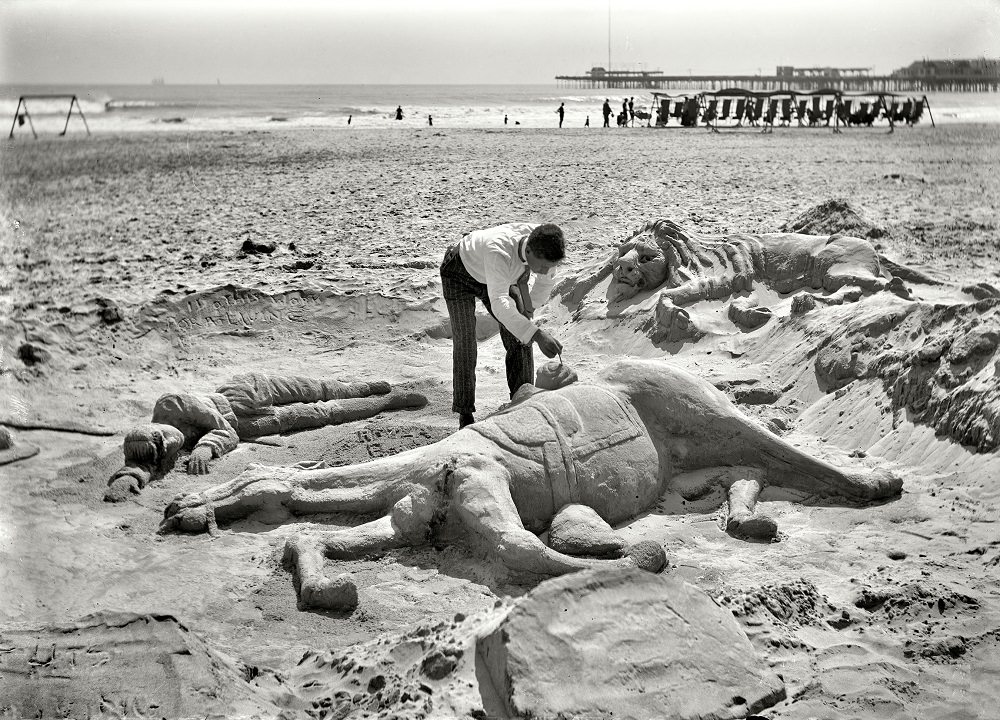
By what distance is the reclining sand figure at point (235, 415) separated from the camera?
565cm

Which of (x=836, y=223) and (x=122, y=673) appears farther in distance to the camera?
(x=836, y=223)

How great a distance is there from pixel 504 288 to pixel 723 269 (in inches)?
146

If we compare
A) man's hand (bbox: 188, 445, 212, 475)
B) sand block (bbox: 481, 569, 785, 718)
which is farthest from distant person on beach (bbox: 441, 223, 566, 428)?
sand block (bbox: 481, 569, 785, 718)

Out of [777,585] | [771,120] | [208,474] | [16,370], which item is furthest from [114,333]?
[771,120]

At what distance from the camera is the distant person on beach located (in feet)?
17.6

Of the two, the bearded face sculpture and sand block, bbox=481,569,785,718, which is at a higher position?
the bearded face sculpture

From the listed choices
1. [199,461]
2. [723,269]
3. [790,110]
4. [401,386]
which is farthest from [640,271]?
[790,110]

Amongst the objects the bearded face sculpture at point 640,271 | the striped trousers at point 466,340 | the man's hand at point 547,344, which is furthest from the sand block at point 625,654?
the bearded face sculpture at point 640,271

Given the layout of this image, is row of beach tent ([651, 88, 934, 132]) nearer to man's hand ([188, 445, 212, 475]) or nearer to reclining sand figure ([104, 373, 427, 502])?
reclining sand figure ([104, 373, 427, 502])

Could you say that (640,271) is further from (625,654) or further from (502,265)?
(625,654)

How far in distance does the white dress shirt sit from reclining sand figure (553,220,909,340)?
286 cm

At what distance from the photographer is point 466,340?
6.20 m

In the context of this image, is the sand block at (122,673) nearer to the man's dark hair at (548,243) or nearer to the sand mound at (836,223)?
the man's dark hair at (548,243)

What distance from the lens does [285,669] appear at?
146 inches
